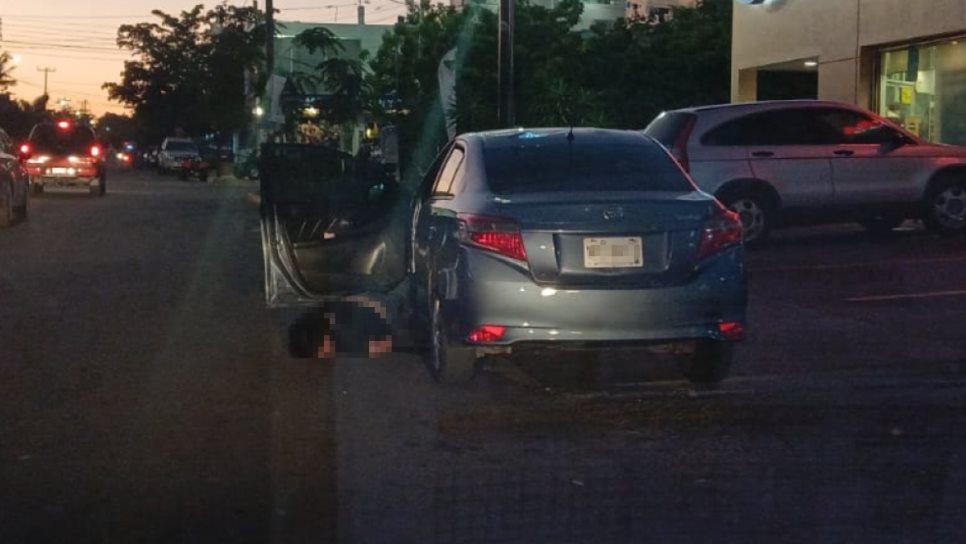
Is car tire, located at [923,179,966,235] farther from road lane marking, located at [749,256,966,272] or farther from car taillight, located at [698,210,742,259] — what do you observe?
car taillight, located at [698,210,742,259]

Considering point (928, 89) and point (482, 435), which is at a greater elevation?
point (928, 89)

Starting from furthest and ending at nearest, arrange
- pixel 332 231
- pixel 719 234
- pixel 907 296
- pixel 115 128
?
1. pixel 115 128
2. pixel 907 296
3. pixel 332 231
4. pixel 719 234

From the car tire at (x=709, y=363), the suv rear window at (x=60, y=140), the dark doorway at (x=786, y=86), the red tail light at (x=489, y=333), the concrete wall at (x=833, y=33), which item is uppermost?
the concrete wall at (x=833, y=33)

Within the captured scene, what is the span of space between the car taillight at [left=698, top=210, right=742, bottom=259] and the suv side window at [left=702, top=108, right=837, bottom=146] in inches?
326

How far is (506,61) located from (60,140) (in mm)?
18652

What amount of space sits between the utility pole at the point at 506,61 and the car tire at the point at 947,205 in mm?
5460

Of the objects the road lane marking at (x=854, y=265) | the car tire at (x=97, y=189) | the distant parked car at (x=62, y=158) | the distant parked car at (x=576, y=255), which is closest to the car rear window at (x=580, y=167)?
the distant parked car at (x=576, y=255)

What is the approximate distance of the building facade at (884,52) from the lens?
21.2m

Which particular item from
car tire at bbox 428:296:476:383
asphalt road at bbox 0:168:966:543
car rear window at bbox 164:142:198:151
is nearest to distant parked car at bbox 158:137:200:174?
car rear window at bbox 164:142:198:151

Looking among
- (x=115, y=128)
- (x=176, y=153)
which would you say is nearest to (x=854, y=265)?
(x=176, y=153)

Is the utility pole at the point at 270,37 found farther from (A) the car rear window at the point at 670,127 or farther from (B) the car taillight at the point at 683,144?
(B) the car taillight at the point at 683,144

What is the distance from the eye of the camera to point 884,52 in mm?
22844

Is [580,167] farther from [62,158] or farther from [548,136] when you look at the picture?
[62,158]

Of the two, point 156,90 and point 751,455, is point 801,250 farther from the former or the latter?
point 156,90
